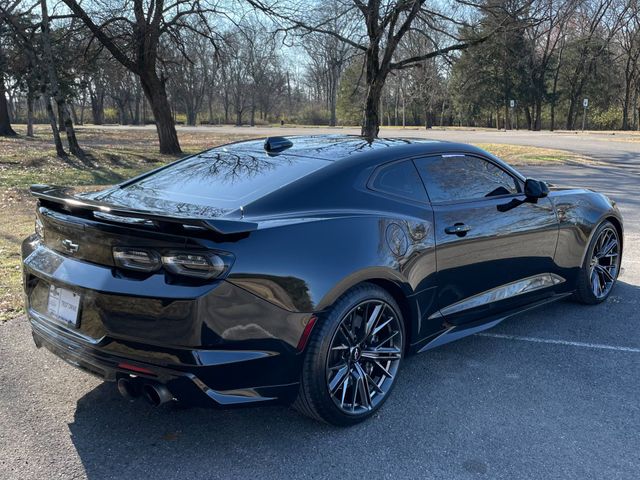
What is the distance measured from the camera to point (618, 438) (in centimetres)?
296

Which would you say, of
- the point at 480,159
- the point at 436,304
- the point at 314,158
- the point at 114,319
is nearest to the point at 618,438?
the point at 436,304

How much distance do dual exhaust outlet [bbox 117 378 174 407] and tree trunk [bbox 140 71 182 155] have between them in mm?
18433

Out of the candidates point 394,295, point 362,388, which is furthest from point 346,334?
point 394,295

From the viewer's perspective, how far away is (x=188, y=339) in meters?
2.53

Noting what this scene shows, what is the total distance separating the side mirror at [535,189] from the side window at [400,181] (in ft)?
3.75

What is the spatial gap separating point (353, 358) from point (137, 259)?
50.1 inches

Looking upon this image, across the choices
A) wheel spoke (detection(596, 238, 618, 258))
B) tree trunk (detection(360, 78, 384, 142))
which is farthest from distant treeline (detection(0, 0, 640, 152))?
wheel spoke (detection(596, 238, 618, 258))

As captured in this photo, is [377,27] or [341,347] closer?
[341,347]

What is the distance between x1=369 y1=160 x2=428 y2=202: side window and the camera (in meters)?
3.44

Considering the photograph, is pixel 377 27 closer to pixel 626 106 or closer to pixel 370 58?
pixel 370 58

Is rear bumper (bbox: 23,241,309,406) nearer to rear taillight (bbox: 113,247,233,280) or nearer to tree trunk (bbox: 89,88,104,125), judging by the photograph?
rear taillight (bbox: 113,247,233,280)

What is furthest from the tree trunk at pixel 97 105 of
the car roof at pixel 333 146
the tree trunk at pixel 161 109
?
the car roof at pixel 333 146

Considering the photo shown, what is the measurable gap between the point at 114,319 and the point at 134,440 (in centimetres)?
70

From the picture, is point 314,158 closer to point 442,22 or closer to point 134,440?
point 134,440
